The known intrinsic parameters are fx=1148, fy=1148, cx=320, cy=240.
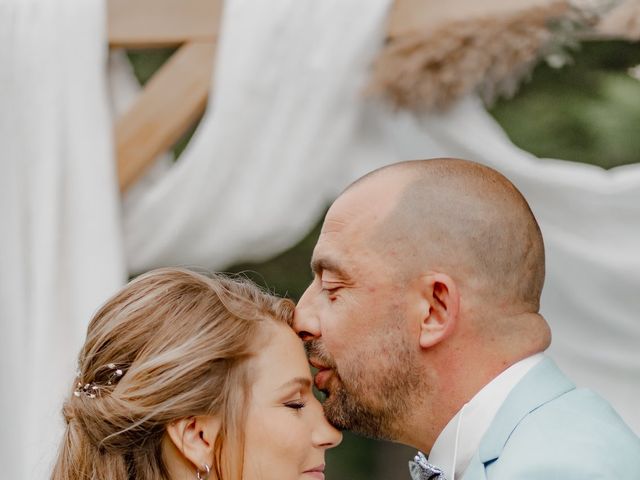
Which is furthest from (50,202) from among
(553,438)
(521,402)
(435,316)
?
(553,438)

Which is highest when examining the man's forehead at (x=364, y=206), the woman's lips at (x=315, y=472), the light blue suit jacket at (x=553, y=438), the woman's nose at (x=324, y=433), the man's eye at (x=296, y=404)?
the man's forehead at (x=364, y=206)

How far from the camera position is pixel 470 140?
3.77m

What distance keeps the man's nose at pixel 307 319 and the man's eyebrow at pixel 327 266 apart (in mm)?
60

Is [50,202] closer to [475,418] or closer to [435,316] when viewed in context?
[435,316]

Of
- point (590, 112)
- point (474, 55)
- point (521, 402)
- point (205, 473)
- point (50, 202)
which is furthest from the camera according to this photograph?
point (590, 112)

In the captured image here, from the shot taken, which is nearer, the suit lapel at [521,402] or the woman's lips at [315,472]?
the suit lapel at [521,402]

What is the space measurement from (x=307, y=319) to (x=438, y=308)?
0.35m

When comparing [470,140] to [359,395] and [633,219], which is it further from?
[359,395]

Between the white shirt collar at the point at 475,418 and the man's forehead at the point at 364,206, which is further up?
the man's forehead at the point at 364,206

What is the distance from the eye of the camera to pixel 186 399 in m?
2.62

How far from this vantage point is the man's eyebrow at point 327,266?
2.78m

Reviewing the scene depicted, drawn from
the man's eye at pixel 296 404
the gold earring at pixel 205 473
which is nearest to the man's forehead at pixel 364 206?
the man's eye at pixel 296 404

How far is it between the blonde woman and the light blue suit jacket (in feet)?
1.47

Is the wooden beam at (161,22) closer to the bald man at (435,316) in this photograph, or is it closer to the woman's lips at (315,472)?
the bald man at (435,316)
